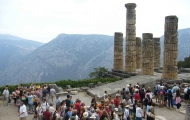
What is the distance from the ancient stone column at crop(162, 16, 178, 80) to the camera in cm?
2356

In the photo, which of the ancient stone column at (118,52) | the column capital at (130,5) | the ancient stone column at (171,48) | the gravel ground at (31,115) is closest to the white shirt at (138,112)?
the gravel ground at (31,115)

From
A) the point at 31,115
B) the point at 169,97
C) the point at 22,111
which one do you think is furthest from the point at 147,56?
the point at 22,111

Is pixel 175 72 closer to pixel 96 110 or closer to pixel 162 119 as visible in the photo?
pixel 162 119

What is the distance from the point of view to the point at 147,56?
28.1 meters

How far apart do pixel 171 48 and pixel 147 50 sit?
463 centimetres

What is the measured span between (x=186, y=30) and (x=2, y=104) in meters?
191

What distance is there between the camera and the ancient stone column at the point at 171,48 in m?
23.6

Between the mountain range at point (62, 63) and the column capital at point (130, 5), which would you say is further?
the mountain range at point (62, 63)

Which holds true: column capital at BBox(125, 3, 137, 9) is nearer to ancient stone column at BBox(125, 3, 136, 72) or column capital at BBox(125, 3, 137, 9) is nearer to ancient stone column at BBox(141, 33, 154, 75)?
ancient stone column at BBox(125, 3, 136, 72)

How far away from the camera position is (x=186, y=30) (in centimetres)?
19238

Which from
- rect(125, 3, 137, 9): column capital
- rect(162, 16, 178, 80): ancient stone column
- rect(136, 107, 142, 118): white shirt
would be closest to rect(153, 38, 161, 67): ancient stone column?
rect(125, 3, 137, 9): column capital

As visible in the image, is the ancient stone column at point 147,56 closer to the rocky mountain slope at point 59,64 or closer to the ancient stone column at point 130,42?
the ancient stone column at point 130,42

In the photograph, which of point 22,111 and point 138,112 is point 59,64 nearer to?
point 22,111

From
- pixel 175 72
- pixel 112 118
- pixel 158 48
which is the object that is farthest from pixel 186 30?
pixel 112 118
